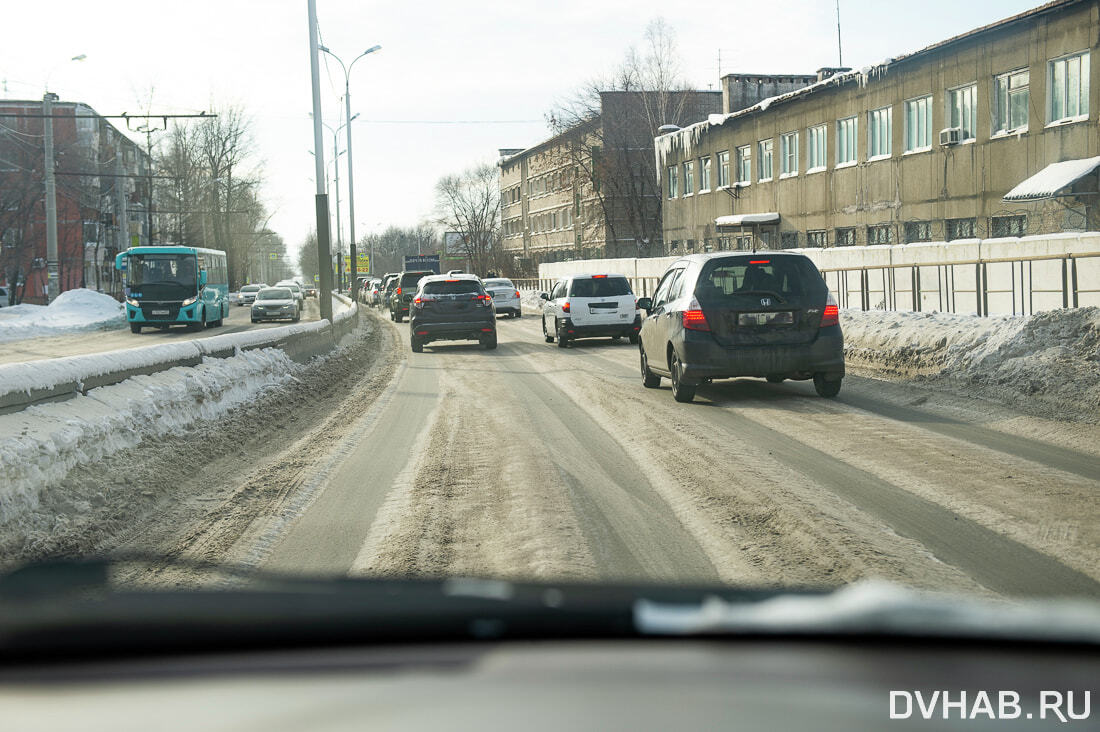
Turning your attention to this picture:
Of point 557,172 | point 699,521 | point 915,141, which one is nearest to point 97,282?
point 557,172

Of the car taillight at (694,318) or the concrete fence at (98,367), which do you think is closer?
the concrete fence at (98,367)

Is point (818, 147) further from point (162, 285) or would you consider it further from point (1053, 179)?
point (162, 285)

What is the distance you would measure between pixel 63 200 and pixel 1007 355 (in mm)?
80826

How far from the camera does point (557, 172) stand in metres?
74.2

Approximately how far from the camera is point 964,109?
2962 cm

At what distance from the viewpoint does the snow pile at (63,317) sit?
122ft

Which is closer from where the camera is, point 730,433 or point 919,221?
point 730,433

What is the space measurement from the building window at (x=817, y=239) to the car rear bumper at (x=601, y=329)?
1570 centimetres

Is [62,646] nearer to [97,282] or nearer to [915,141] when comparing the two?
[915,141]

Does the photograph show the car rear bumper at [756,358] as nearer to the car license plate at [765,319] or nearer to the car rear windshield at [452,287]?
the car license plate at [765,319]

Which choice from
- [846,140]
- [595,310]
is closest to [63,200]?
[846,140]

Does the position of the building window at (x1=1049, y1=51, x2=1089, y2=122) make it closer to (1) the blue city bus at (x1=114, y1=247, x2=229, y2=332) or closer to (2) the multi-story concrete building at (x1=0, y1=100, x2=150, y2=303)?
(1) the blue city bus at (x1=114, y1=247, x2=229, y2=332)

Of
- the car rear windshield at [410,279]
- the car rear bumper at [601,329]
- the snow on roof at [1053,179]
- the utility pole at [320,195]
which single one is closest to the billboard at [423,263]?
the car rear windshield at [410,279]

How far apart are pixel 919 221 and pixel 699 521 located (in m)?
28.3
